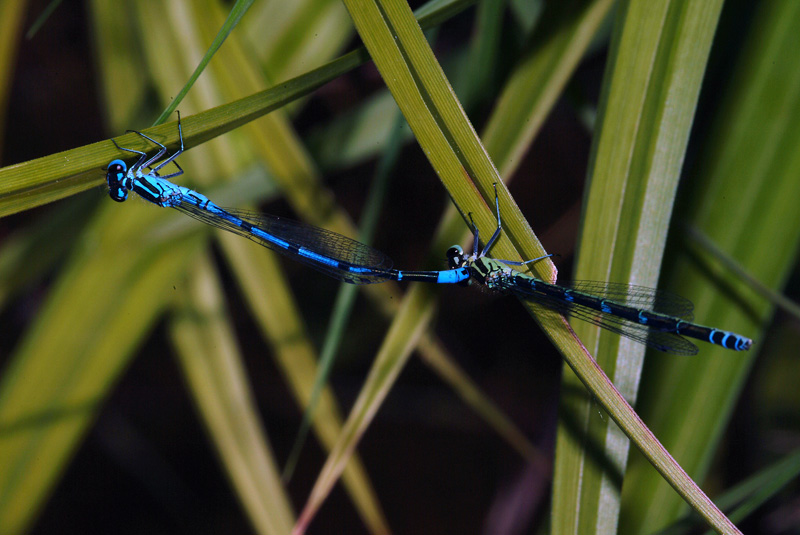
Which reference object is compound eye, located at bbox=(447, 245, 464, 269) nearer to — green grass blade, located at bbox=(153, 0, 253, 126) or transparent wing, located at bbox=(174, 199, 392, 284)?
transparent wing, located at bbox=(174, 199, 392, 284)

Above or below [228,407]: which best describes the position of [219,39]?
below

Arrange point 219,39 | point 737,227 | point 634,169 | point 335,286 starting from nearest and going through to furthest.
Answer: point 219,39 → point 634,169 → point 737,227 → point 335,286

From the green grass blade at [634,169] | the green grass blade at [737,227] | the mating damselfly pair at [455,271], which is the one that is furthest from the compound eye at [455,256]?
the green grass blade at [737,227]

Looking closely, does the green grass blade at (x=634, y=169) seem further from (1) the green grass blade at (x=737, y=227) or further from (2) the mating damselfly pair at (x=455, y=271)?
(1) the green grass blade at (x=737, y=227)

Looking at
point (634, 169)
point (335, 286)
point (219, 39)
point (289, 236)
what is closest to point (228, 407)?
point (289, 236)

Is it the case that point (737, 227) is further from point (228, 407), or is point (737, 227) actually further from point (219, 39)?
point (228, 407)

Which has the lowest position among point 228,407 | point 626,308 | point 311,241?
point 626,308

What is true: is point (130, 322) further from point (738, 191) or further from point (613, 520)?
point (738, 191)
